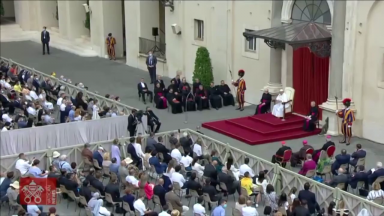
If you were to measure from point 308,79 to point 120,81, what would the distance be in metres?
11.5

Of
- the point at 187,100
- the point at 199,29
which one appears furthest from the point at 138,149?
the point at 199,29

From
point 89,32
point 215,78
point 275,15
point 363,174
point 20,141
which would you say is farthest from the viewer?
point 89,32

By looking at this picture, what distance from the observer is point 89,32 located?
155 ft

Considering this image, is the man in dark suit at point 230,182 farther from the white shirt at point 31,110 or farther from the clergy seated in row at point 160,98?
the clergy seated in row at point 160,98

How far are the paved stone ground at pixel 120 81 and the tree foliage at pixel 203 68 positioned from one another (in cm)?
232

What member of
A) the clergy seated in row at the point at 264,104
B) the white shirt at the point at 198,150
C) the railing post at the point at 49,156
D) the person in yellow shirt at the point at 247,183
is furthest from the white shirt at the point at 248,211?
the clergy seated in row at the point at 264,104

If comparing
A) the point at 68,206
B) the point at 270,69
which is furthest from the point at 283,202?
the point at 270,69

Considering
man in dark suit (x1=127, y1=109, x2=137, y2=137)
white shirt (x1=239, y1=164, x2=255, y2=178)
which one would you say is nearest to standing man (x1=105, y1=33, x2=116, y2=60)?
man in dark suit (x1=127, y1=109, x2=137, y2=137)

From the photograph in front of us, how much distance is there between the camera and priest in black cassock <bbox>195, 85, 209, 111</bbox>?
29.5m

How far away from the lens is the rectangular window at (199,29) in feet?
108

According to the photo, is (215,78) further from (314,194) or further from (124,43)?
(314,194)

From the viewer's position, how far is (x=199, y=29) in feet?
109

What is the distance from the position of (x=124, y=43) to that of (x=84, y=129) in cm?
1900

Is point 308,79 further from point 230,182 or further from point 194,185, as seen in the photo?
point 194,185
